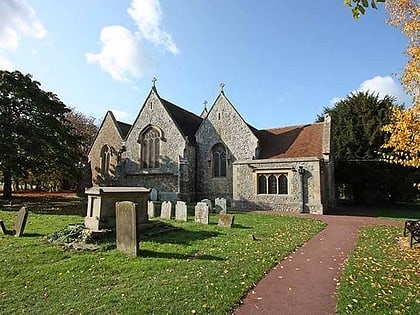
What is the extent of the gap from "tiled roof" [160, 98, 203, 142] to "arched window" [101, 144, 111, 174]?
30.3 ft

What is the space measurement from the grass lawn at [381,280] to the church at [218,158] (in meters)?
11.9

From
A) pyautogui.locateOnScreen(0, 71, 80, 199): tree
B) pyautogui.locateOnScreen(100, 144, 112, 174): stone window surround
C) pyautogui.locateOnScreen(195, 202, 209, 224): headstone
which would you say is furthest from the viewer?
pyautogui.locateOnScreen(100, 144, 112, 174): stone window surround

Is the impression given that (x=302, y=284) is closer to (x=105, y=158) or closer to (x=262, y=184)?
(x=262, y=184)

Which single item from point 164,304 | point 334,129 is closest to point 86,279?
point 164,304

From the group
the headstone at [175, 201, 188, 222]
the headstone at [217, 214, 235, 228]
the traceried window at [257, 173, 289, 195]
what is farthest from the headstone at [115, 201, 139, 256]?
the traceried window at [257, 173, 289, 195]

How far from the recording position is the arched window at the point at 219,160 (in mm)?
28391

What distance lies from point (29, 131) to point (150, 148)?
37.6 ft

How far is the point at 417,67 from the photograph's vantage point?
34.4 ft

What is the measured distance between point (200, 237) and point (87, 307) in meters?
6.49

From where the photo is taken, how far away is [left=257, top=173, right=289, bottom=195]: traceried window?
913 inches

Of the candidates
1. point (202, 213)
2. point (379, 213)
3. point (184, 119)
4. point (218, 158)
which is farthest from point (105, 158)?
point (379, 213)

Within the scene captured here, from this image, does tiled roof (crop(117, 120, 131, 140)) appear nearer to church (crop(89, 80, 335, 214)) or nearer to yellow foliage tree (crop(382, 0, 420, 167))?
church (crop(89, 80, 335, 214))

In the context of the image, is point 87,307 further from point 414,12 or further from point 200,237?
point 414,12

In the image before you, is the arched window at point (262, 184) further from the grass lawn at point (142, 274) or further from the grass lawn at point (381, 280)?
the grass lawn at point (381, 280)
